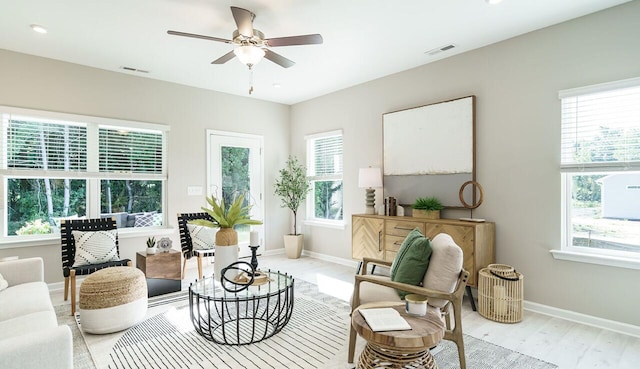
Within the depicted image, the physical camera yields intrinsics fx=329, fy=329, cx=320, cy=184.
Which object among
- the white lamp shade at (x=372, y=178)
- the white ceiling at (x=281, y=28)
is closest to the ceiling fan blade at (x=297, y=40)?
the white ceiling at (x=281, y=28)

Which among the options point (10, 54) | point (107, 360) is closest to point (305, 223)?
point (107, 360)

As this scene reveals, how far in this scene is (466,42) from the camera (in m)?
3.62

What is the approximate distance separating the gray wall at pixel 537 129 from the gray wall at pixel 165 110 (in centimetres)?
302

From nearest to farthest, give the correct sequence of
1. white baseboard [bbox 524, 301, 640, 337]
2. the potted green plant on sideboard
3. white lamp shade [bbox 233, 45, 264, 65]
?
white baseboard [bbox 524, 301, 640, 337]
white lamp shade [bbox 233, 45, 264, 65]
the potted green plant on sideboard

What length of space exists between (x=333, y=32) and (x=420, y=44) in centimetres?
102

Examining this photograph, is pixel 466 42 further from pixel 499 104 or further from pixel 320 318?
pixel 320 318

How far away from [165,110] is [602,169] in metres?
5.39

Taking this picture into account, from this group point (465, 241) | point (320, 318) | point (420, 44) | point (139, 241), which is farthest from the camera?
point (139, 241)

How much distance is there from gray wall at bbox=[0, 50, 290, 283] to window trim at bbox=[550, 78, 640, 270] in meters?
4.43

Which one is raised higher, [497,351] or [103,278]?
[103,278]

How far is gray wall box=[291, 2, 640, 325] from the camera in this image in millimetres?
2904

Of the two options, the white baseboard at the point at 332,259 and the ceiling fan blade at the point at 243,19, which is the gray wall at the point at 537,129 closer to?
the white baseboard at the point at 332,259

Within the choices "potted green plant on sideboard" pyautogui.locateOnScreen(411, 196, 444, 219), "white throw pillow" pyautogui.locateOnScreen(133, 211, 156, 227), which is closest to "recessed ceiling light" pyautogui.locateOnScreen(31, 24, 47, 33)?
"white throw pillow" pyautogui.locateOnScreen(133, 211, 156, 227)

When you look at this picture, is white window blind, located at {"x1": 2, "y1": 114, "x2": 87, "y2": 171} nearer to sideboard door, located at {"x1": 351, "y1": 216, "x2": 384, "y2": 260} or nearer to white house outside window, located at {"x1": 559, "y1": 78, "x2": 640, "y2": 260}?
sideboard door, located at {"x1": 351, "y1": 216, "x2": 384, "y2": 260}
